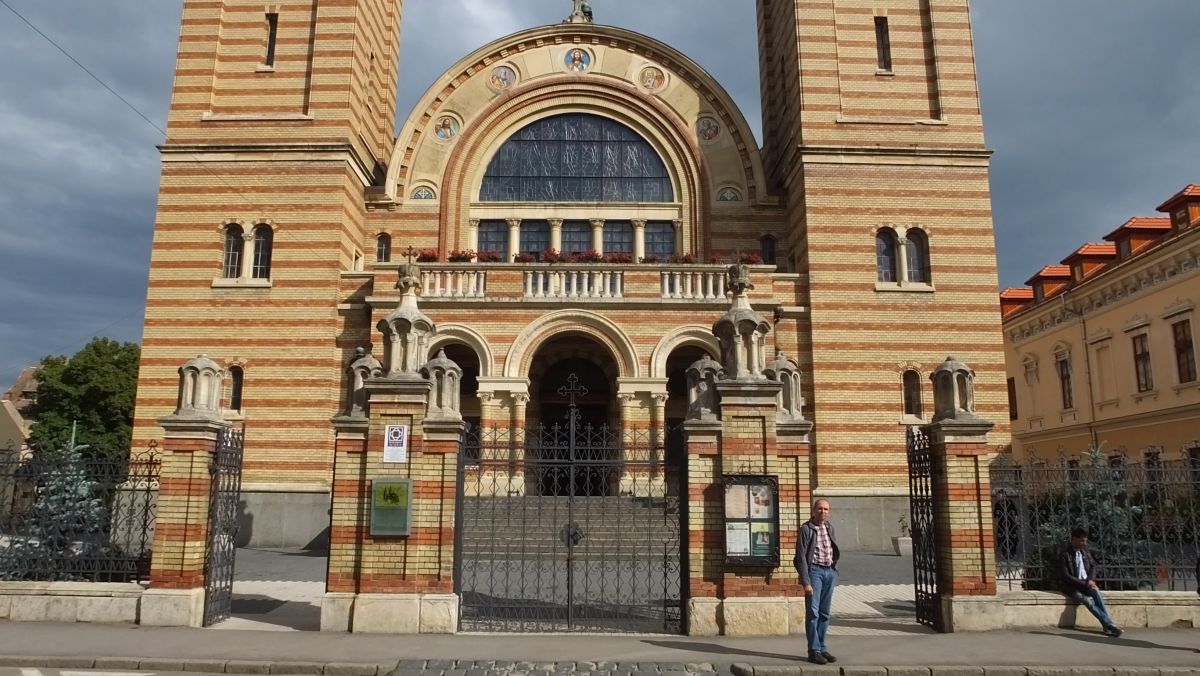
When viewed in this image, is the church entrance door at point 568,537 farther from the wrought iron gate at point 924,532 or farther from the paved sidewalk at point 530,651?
the wrought iron gate at point 924,532

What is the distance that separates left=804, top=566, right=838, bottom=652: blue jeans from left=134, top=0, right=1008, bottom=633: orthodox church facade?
10552mm

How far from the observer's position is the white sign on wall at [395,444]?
35.1ft

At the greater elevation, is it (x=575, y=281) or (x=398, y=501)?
(x=575, y=281)

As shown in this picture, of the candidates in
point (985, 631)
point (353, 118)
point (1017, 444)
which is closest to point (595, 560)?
point (985, 631)

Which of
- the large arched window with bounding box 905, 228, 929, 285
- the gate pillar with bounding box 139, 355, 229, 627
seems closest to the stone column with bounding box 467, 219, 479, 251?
the large arched window with bounding box 905, 228, 929, 285

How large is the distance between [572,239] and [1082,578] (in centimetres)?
1748

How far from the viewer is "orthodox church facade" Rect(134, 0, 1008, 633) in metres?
20.9

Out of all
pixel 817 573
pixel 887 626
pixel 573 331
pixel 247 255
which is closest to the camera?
pixel 817 573

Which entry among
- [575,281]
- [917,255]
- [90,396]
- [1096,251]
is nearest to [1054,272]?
[1096,251]

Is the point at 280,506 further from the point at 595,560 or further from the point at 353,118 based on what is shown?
the point at 353,118

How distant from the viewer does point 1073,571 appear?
10.6m

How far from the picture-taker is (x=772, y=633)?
10273 mm

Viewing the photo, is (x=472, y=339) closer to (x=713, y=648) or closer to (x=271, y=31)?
(x=271, y=31)

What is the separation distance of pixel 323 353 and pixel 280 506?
396 cm
